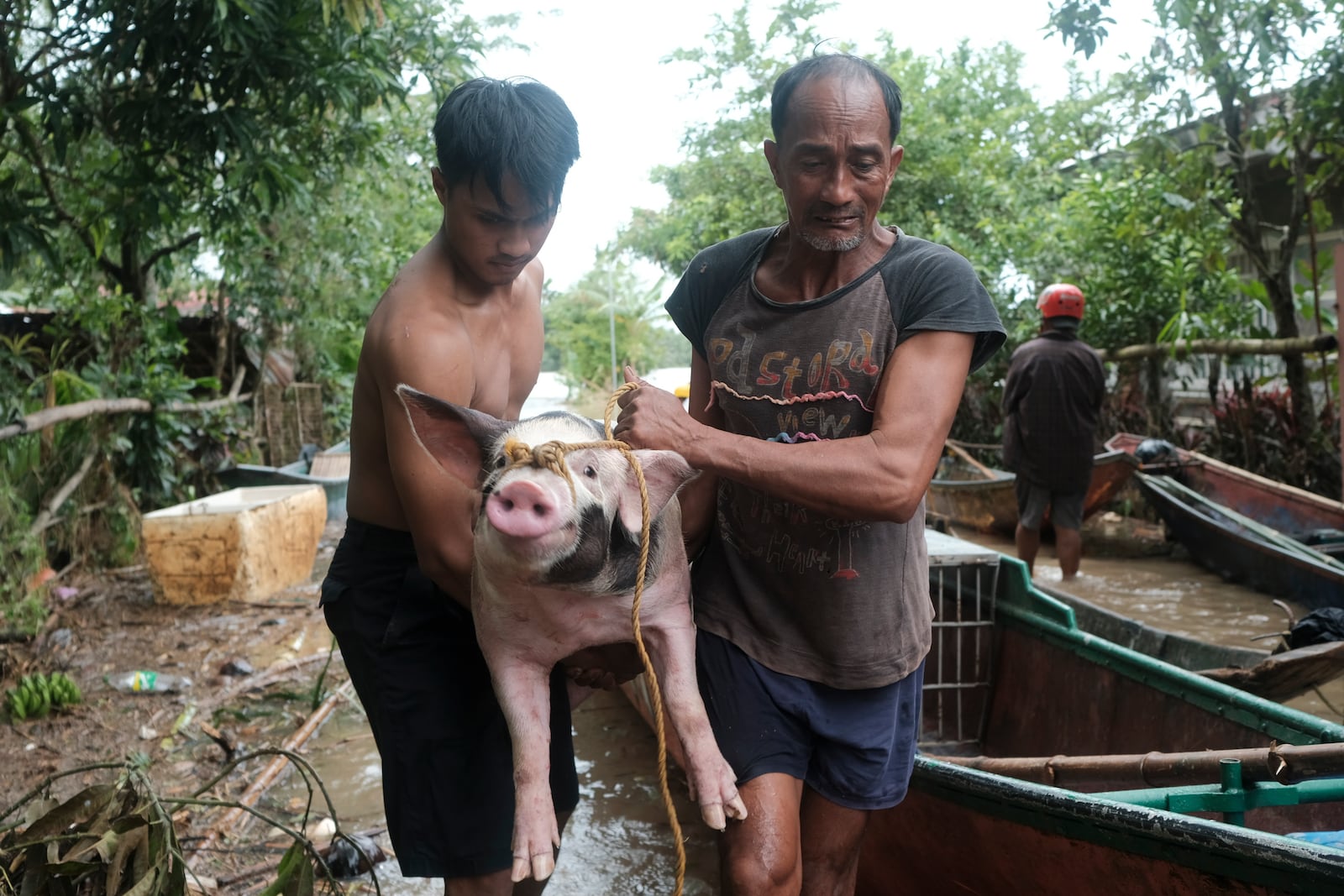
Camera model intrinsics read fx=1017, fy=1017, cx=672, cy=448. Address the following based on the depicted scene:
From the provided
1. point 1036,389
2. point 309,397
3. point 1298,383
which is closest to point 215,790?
point 1036,389

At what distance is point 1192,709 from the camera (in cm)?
356

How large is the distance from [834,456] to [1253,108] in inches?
Result: 373

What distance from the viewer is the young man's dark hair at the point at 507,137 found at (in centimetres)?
236

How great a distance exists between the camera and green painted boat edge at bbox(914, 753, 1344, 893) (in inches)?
82.4

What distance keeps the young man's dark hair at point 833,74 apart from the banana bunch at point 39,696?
551cm

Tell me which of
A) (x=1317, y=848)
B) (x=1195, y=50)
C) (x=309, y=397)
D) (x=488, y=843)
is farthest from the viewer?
(x=309, y=397)

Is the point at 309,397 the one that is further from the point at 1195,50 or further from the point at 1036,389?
the point at 1195,50

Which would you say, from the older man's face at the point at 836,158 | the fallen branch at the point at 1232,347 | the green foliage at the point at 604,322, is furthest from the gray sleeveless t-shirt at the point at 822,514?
the green foliage at the point at 604,322

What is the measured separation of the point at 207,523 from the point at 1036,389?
6703 millimetres

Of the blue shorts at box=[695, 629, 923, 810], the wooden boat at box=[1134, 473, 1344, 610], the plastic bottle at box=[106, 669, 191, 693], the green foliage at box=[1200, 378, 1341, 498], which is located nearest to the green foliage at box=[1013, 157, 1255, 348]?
the green foliage at box=[1200, 378, 1341, 498]

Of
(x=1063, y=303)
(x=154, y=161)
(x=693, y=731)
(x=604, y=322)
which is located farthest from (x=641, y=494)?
(x=604, y=322)

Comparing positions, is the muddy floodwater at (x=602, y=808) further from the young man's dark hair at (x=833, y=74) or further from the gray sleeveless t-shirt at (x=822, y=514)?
the young man's dark hair at (x=833, y=74)

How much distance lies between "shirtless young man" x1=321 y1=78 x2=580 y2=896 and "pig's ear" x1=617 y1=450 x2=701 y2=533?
46 centimetres

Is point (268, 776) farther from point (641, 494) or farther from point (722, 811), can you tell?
point (641, 494)
